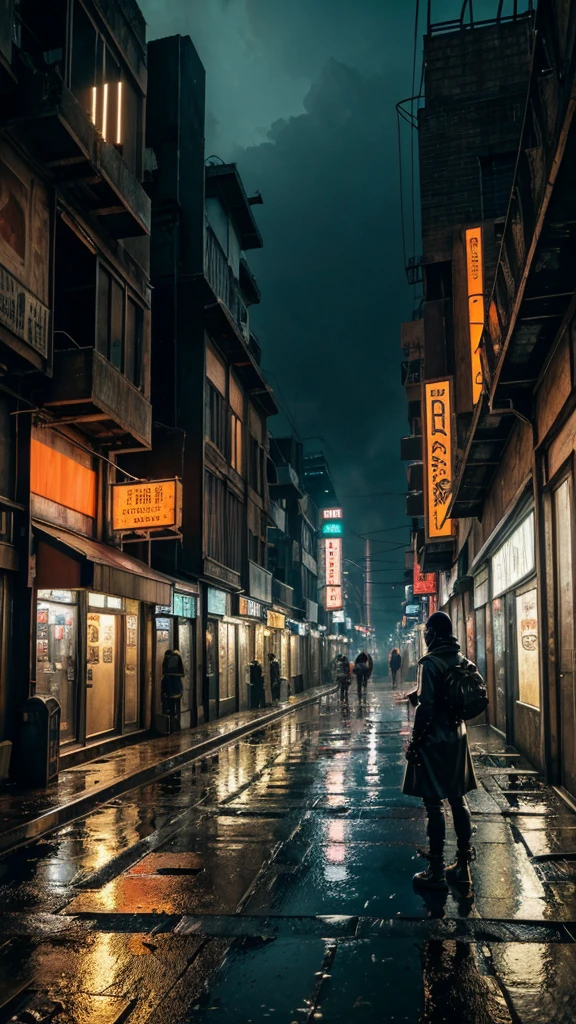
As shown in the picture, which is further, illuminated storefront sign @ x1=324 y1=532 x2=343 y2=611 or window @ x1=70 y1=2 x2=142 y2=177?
illuminated storefront sign @ x1=324 y1=532 x2=343 y2=611

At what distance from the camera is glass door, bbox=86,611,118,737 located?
15.5 m

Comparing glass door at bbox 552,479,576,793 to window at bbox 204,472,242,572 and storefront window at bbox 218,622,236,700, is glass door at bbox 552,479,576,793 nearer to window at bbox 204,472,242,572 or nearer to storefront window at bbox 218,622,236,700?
window at bbox 204,472,242,572

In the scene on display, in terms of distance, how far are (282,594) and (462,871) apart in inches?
1481

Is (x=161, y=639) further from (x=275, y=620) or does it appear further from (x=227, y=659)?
(x=275, y=620)

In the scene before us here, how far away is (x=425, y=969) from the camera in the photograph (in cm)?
467

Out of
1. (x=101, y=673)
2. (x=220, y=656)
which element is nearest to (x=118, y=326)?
(x=101, y=673)

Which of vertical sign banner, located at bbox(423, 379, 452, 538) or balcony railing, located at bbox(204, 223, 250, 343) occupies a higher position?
balcony railing, located at bbox(204, 223, 250, 343)

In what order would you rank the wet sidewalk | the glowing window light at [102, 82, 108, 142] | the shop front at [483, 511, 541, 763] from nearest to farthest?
the wet sidewalk
the shop front at [483, 511, 541, 763]
the glowing window light at [102, 82, 108, 142]

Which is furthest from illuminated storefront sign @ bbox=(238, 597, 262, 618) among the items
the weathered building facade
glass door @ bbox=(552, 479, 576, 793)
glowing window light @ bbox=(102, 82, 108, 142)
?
glass door @ bbox=(552, 479, 576, 793)

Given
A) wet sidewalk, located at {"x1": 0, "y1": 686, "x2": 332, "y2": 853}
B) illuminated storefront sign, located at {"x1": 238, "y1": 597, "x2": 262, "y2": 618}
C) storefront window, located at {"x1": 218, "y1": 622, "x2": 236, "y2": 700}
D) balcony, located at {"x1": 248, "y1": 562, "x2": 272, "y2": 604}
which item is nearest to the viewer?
wet sidewalk, located at {"x1": 0, "y1": 686, "x2": 332, "y2": 853}

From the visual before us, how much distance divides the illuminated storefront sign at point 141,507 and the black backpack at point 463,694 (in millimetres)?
10885

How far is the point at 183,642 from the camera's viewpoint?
22359 mm

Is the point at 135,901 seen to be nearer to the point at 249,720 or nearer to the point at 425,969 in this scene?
the point at 425,969

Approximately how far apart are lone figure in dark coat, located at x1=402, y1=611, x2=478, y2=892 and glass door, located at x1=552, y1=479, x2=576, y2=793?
2.99 m
